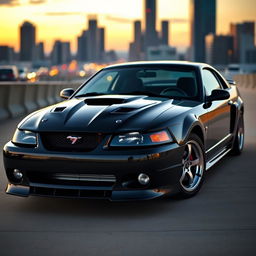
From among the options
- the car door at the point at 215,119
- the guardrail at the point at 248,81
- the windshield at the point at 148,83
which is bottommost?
the guardrail at the point at 248,81

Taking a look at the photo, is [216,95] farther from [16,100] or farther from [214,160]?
[16,100]

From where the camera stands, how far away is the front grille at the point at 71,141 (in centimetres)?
554

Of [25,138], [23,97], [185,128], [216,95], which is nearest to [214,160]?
[216,95]

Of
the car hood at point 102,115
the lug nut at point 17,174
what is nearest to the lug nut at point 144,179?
the car hood at point 102,115

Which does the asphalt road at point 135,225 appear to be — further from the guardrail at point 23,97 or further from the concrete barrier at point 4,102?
the guardrail at point 23,97

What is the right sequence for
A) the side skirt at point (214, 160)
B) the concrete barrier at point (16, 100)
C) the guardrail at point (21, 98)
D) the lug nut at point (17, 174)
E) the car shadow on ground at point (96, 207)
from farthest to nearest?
the concrete barrier at point (16, 100)
the guardrail at point (21, 98)
the side skirt at point (214, 160)
the lug nut at point (17, 174)
the car shadow on ground at point (96, 207)

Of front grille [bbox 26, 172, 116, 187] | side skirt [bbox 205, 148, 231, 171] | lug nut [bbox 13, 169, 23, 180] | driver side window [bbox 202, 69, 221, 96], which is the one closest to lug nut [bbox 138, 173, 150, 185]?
front grille [bbox 26, 172, 116, 187]

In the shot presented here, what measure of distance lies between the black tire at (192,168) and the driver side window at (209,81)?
1.05 meters

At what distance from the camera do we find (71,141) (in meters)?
5.59

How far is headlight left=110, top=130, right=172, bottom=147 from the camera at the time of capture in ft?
18.1

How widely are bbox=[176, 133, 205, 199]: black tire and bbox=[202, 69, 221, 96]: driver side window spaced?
1.05 metres

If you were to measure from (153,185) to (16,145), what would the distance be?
137cm

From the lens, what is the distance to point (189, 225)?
521 centimetres

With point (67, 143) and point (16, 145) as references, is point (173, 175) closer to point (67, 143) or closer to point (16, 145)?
point (67, 143)
